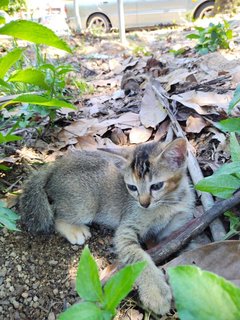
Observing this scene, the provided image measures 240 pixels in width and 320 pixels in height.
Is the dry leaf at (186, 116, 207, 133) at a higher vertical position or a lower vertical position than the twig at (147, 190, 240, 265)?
higher

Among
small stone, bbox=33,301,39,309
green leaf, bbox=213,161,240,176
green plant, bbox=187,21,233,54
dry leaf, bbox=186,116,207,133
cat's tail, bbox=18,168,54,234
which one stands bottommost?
small stone, bbox=33,301,39,309

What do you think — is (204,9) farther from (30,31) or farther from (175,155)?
(30,31)

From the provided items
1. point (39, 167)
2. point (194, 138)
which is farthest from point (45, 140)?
point (194, 138)

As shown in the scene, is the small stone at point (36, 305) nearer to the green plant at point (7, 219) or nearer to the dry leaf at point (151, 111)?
the green plant at point (7, 219)

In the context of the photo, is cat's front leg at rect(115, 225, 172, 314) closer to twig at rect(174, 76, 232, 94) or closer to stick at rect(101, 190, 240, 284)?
stick at rect(101, 190, 240, 284)

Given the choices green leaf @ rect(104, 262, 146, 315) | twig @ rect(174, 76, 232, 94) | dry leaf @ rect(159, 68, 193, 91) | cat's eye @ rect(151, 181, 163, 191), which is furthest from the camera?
dry leaf @ rect(159, 68, 193, 91)

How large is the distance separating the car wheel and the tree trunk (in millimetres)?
3363

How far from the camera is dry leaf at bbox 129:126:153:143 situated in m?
3.54

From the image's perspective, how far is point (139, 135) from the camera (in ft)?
11.7

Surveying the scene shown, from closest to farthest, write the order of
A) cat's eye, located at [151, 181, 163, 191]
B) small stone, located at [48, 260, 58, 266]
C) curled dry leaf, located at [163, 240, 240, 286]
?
curled dry leaf, located at [163, 240, 240, 286], small stone, located at [48, 260, 58, 266], cat's eye, located at [151, 181, 163, 191]

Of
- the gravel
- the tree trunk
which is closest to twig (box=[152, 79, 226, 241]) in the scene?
the gravel

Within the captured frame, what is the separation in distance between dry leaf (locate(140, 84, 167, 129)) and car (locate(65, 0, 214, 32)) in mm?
8337

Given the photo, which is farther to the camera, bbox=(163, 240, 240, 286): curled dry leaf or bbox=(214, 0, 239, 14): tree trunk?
bbox=(214, 0, 239, 14): tree trunk

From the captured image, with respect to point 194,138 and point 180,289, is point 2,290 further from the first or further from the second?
point 194,138
